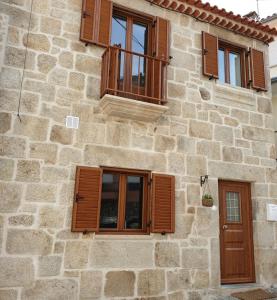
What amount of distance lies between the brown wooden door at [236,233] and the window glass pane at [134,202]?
1.82m

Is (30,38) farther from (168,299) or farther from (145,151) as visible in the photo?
(168,299)

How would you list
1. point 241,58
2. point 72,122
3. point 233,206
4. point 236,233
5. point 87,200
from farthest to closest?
point 241,58
point 233,206
point 236,233
point 72,122
point 87,200

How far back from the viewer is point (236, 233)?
21.5ft

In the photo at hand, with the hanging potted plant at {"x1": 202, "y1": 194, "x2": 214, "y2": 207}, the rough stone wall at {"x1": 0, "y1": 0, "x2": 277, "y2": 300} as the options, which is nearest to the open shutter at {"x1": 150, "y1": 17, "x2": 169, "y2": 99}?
the rough stone wall at {"x1": 0, "y1": 0, "x2": 277, "y2": 300}

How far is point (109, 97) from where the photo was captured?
5.25 m

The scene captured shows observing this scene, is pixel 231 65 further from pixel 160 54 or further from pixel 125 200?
pixel 125 200

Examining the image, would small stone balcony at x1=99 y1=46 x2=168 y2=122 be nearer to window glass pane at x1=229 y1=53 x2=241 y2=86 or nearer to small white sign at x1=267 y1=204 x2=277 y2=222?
window glass pane at x1=229 y1=53 x2=241 y2=86

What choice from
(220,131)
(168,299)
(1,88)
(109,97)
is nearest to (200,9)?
(220,131)

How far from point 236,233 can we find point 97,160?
3.29m

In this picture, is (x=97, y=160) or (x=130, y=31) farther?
(x=130, y=31)

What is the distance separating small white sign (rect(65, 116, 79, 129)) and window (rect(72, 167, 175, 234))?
2.37ft

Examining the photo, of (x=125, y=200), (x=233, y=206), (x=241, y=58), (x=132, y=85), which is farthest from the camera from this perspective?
(x=241, y=58)

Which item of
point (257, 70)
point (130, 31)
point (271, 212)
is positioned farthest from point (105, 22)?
point (271, 212)

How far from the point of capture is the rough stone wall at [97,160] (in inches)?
188
